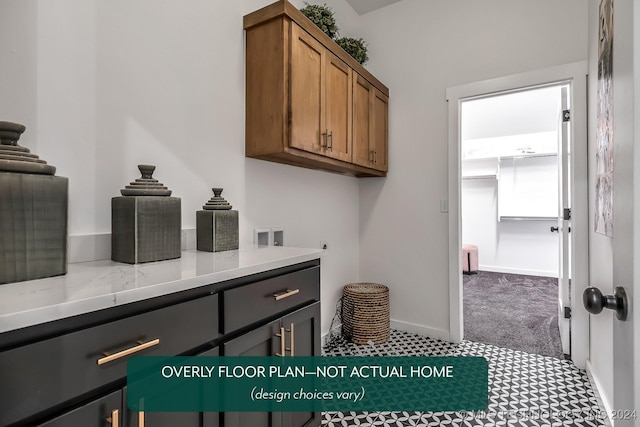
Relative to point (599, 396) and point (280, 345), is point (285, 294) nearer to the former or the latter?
point (280, 345)

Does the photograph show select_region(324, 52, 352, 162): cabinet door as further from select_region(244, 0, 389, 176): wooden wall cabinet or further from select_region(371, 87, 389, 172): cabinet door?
select_region(371, 87, 389, 172): cabinet door

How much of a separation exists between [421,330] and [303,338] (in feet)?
6.07

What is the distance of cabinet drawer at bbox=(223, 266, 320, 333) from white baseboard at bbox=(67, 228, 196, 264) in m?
0.58

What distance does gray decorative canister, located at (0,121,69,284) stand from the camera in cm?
80

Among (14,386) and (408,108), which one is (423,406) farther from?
(408,108)

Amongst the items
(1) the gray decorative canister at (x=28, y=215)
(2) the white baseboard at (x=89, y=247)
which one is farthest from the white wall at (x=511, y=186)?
(1) the gray decorative canister at (x=28, y=215)

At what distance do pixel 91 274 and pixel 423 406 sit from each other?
5.80 ft

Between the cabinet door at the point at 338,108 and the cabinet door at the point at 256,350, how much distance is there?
4.04ft

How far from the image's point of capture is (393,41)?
2988 mm

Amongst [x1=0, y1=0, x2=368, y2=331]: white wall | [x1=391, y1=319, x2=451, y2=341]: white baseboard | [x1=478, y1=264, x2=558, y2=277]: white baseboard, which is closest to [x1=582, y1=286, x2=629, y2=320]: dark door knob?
[x1=0, y1=0, x2=368, y2=331]: white wall

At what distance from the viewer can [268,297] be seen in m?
1.16

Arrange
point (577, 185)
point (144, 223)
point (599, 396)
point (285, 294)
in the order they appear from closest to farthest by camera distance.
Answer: point (144, 223) < point (285, 294) < point (599, 396) < point (577, 185)

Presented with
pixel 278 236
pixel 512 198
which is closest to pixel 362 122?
pixel 278 236

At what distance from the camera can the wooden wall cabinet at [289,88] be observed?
1734mm
